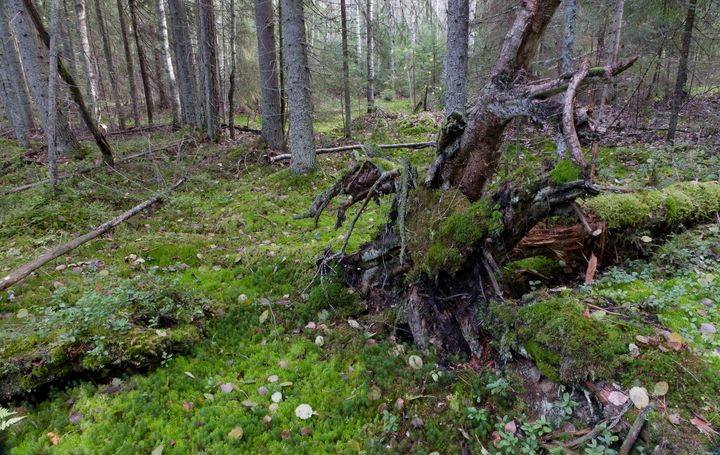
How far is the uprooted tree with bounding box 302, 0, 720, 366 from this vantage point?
284 cm

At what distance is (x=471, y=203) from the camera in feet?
12.1

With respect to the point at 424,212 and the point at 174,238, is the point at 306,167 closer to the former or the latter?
the point at 174,238

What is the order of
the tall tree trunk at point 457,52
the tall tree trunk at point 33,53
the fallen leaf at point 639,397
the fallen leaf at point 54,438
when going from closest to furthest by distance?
the fallen leaf at point 639,397, the fallen leaf at point 54,438, the tall tree trunk at point 457,52, the tall tree trunk at point 33,53

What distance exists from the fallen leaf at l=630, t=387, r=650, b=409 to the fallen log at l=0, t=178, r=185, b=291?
214 inches

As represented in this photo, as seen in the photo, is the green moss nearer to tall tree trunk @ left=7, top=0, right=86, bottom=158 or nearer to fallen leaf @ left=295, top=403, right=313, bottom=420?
fallen leaf @ left=295, top=403, right=313, bottom=420

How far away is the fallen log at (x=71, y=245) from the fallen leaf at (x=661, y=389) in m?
5.57

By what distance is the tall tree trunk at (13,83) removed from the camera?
12883mm

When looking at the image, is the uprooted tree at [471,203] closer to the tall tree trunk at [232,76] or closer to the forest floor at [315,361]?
the forest floor at [315,361]

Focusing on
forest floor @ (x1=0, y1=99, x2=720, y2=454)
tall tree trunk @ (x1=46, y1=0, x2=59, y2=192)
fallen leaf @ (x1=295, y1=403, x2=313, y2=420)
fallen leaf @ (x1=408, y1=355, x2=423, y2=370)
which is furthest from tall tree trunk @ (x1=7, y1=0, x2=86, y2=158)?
fallen leaf @ (x1=408, y1=355, x2=423, y2=370)

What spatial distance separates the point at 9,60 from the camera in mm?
13133

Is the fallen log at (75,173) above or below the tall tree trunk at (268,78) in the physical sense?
below

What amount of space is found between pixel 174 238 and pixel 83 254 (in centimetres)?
122

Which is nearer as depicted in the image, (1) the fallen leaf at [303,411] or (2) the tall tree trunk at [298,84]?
(1) the fallen leaf at [303,411]

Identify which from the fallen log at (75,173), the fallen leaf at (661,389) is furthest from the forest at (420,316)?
the fallen log at (75,173)
